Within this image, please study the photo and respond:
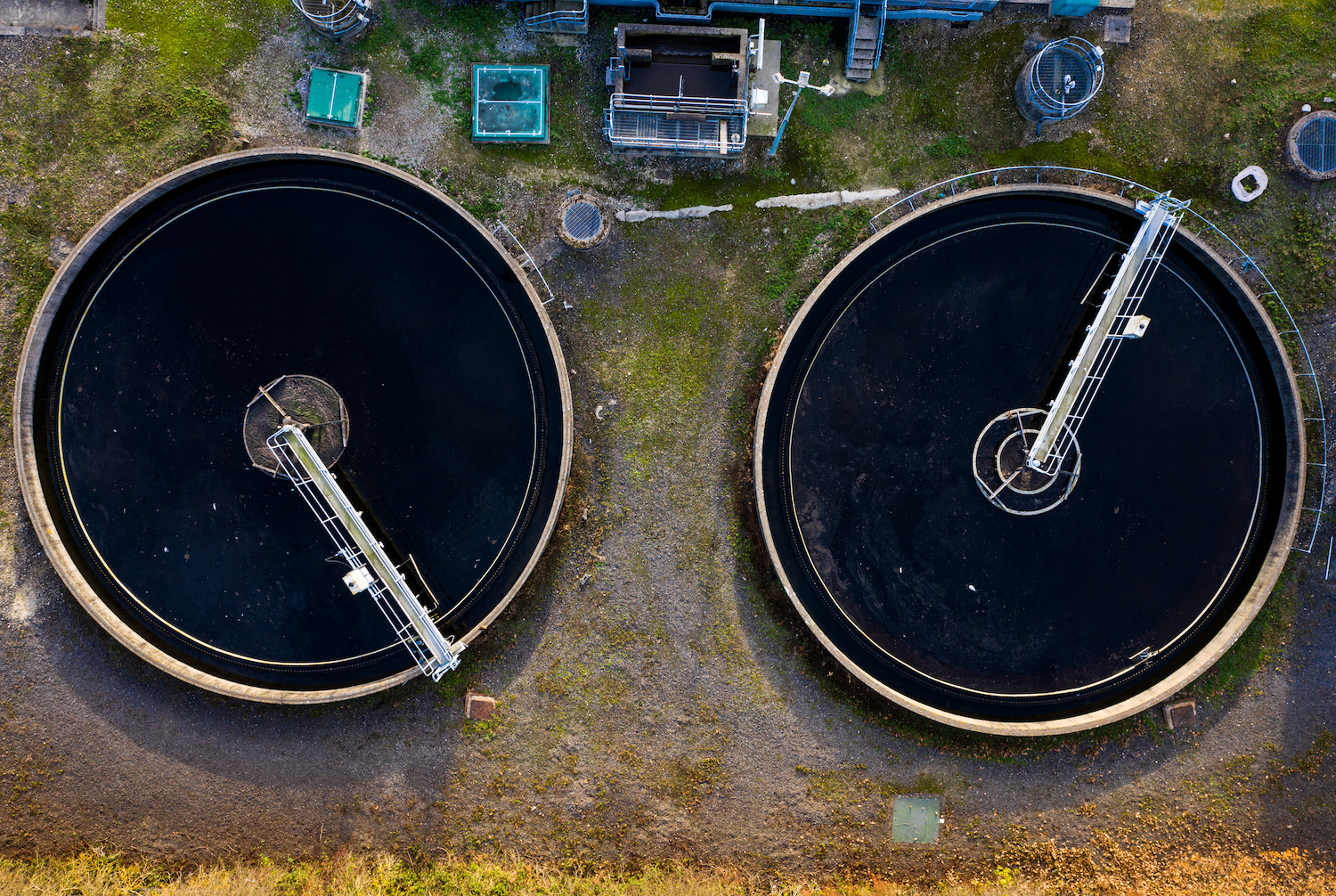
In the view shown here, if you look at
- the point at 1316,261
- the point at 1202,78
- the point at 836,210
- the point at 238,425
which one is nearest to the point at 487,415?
the point at 238,425

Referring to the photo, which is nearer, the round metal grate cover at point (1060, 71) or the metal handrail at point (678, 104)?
the metal handrail at point (678, 104)

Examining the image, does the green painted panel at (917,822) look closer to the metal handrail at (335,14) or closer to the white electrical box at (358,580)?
the white electrical box at (358,580)

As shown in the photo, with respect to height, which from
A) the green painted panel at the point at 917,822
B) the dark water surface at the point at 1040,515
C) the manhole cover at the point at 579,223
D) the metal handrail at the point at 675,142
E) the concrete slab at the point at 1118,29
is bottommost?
the green painted panel at the point at 917,822

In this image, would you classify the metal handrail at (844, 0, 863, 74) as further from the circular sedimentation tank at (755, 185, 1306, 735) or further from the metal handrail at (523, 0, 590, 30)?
the metal handrail at (523, 0, 590, 30)

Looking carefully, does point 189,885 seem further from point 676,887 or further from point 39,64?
point 39,64

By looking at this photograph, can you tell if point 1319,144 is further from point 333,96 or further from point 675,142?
point 333,96

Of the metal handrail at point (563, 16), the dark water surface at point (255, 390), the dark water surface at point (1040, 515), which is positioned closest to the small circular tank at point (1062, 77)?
the dark water surface at point (1040, 515)

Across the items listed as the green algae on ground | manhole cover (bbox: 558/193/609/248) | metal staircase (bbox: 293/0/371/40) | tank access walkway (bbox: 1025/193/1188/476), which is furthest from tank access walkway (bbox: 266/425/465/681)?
tank access walkway (bbox: 1025/193/1188/476)
